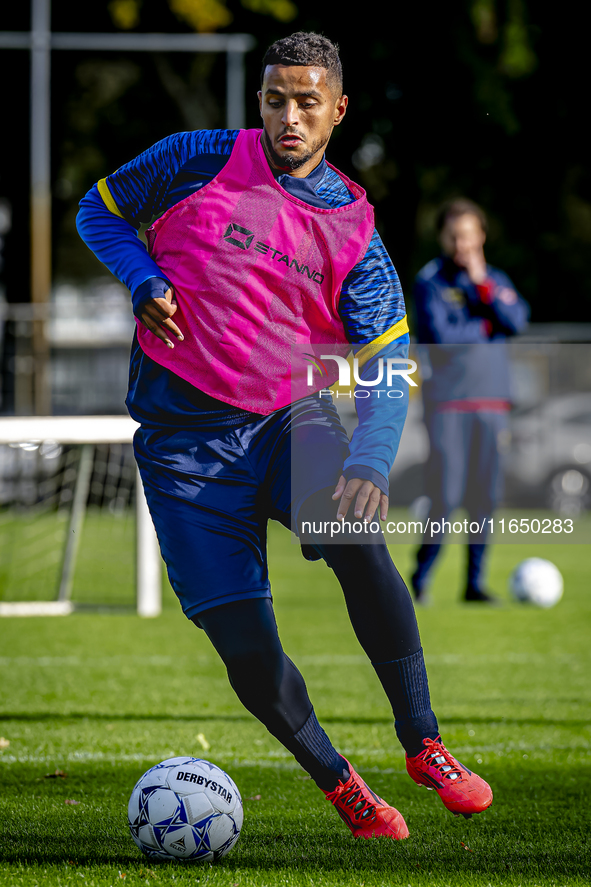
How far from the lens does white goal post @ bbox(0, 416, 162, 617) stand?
7.34 metres

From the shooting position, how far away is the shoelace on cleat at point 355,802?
3.29 metres

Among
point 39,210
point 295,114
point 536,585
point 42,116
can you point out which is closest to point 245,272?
point 295,114

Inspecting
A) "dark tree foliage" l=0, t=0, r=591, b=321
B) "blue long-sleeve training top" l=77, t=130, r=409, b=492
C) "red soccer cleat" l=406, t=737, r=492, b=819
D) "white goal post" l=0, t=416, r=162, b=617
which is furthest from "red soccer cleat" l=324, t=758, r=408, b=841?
"dark tree foliage" l=0, t=0, r=591, b=321

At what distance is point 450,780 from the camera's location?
3289 mm

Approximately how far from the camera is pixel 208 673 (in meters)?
6.34

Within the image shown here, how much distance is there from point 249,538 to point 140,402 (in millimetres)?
513

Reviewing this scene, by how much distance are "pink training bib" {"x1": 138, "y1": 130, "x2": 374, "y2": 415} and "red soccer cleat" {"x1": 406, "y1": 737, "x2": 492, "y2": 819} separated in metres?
1.09

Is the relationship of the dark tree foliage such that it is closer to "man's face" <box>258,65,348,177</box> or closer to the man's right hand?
"man's face" <box>258,65,348,177</box>

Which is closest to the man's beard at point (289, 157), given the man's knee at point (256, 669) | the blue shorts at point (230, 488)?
the blue shorts at point (230, 488)

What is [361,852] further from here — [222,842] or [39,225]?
[39,225]

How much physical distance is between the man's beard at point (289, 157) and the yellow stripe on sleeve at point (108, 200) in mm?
471

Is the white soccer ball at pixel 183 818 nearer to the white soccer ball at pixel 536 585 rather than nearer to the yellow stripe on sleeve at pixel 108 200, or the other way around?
the yellow stripe on sleeve at pixel 108 200

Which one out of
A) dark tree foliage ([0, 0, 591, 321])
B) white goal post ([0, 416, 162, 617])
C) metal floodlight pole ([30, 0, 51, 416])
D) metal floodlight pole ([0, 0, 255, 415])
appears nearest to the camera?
white goal post ([0, 416, 162, 617])

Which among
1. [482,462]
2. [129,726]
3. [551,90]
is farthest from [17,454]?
[551,90]
